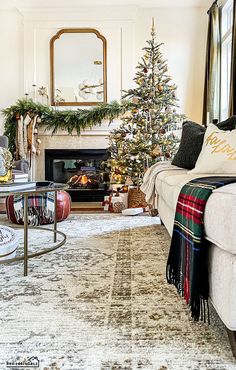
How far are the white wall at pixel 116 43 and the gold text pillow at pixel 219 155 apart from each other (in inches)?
137

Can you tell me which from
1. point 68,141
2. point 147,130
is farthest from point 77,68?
point 147,130

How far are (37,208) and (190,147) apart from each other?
148cm

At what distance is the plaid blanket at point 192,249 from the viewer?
1188 millimetres

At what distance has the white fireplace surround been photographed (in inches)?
219

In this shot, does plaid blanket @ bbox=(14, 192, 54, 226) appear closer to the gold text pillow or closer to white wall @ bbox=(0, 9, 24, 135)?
the gold text pillow

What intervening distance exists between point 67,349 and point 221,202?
26.6 inches

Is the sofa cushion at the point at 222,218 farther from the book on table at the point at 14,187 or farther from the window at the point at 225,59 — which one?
the window at the point at 225,59

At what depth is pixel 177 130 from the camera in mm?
4660

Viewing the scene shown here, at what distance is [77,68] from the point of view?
5.70 meters

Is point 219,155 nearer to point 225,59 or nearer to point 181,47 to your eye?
point 225,59

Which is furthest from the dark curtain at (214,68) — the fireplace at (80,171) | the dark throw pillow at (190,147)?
the dark throw pillow at (190,147)

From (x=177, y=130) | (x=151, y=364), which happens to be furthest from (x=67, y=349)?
(x=177, y=130)

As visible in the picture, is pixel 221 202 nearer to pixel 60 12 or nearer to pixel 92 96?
pixel 92 96

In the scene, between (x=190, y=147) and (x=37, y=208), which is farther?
(x=37, y=208)
